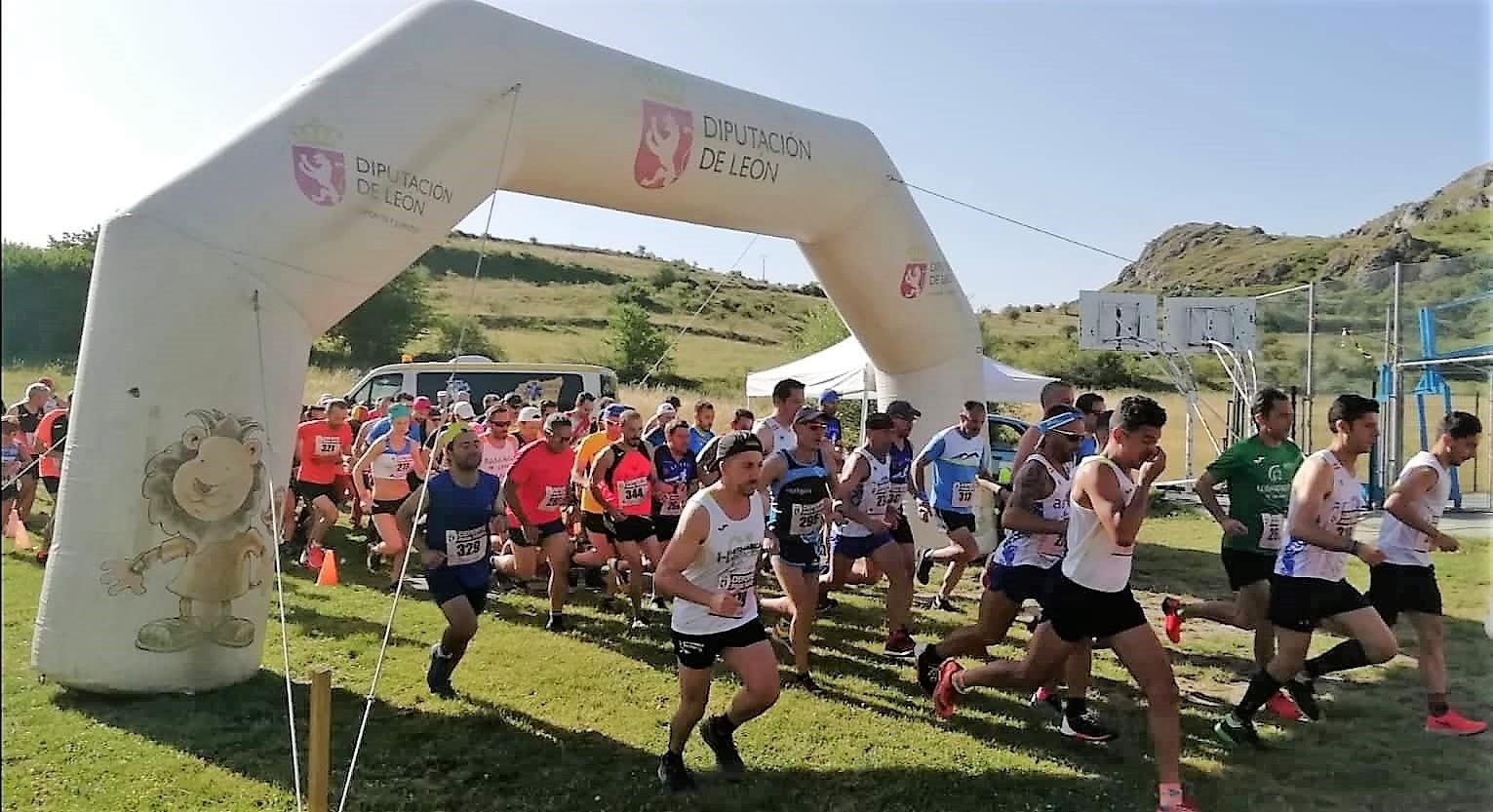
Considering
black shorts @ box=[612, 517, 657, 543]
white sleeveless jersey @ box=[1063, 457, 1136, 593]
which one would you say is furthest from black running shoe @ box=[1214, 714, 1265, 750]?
black shorts @ box=[612, 517, 657, 543]

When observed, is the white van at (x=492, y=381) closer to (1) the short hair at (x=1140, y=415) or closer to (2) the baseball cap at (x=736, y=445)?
(2) the baseball cap at (x=736, y=445)

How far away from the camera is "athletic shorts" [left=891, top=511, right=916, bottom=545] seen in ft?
21.9

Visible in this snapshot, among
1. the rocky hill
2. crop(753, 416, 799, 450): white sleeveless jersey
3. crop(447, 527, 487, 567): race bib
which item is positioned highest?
the rocky hill

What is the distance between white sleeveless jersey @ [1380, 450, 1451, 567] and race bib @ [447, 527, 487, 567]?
16.3 ft

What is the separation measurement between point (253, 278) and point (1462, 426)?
6.59 m

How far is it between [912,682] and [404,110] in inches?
179

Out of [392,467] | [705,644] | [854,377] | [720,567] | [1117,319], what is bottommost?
[705,644]

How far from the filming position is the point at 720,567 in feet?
14.3

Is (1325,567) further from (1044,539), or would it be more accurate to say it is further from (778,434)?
(778,434)

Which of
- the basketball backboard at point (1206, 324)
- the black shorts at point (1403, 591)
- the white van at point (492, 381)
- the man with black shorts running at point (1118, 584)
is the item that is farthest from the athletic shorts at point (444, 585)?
the basketball backboard at point (1206, 324)

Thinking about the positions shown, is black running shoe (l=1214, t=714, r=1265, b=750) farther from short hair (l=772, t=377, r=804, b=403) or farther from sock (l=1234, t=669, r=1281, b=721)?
short hair (l=772, t=377, r=804, b=403)

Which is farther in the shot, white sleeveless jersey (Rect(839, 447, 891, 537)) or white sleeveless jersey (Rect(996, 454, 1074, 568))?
white sleeveless jersey (Rect(839, 447, 891, 537))

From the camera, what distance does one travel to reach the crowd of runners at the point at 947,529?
14.1 feet

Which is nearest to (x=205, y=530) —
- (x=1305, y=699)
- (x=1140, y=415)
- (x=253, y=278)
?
(x=253, y=278)
